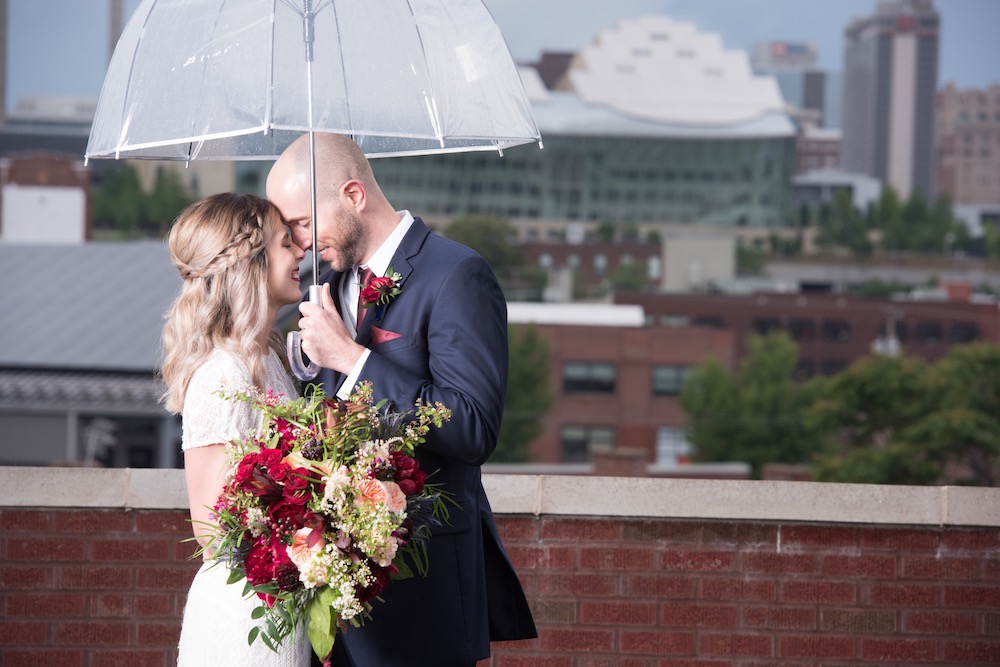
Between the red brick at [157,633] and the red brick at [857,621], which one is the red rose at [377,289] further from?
the red brick at [857,621]

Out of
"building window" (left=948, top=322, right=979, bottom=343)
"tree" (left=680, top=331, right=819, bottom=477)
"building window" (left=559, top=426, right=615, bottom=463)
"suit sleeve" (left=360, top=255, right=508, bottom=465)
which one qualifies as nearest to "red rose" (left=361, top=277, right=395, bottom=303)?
"suit sleeve" (left=360, top=255, right=508, bottom=465)

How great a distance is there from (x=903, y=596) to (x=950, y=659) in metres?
0.28

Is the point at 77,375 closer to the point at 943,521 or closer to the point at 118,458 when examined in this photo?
the point at 118,458

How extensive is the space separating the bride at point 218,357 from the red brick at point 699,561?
199cm

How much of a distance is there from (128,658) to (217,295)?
2.16 meters

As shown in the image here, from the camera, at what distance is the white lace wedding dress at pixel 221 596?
279 cm

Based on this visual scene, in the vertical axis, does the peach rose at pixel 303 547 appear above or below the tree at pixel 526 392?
above

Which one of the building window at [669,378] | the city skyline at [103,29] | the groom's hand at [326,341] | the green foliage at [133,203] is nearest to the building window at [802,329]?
the building window at [669,378]

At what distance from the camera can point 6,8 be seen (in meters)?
159

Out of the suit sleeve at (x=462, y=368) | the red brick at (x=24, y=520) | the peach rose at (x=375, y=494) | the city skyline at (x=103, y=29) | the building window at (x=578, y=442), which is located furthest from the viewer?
the city skyline at (x=103, y=29)

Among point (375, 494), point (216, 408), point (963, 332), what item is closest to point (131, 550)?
point (216, 408)

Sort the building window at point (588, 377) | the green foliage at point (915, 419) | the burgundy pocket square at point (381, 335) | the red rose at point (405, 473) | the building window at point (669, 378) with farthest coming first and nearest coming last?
1. the building window at point (588, 377)
2. the building window at point (669, 378)
3. the green foliage at point (915, 419)
4. the burgundy pocket square at point (381, 335)
5. the red rose at point (405, 473)

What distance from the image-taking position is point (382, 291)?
9.57 ft

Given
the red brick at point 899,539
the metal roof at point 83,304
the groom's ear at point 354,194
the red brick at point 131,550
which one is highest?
the groom's ear at point 354,194
